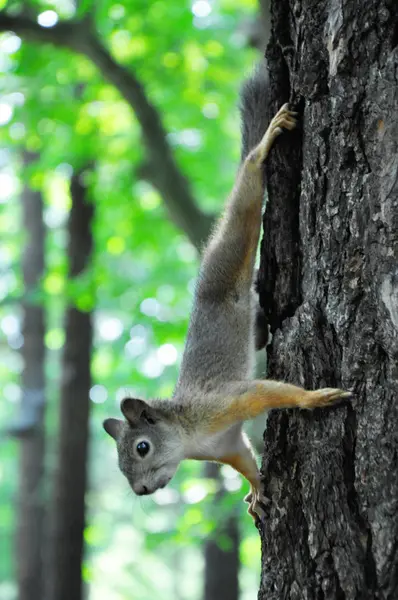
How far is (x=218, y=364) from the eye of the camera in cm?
355

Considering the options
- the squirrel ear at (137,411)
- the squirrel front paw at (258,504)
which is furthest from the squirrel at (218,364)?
the squirrel front paw at (258,504)

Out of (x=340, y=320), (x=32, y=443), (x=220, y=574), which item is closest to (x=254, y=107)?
(x=340, y=320)

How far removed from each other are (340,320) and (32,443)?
1117cm

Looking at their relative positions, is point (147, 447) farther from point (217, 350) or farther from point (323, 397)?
point (323, 397)

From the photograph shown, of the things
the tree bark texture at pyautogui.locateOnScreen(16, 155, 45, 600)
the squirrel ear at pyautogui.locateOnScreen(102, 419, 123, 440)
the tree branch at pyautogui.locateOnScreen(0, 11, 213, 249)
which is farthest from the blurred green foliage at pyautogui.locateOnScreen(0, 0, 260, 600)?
the squirrel ear at pyautogui.locateOnScreen(102, 419, 123, 440)

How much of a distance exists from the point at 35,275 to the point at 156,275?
446 cm

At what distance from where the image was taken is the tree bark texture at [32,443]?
38.0 feet

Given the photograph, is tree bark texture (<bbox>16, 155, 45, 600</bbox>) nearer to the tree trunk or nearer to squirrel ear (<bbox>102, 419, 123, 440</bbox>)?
the tree trunk

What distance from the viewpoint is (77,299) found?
7297 millimetres

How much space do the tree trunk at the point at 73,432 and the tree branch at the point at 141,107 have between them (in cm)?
158

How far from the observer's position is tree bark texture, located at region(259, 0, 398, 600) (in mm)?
2172

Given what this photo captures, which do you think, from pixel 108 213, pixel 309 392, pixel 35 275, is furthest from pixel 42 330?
pixel 309 392

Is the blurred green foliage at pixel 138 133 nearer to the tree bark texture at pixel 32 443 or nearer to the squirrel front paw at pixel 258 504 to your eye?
the tree bark texture at pixel 32 443

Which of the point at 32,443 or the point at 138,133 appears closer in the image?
the point at 138,133
